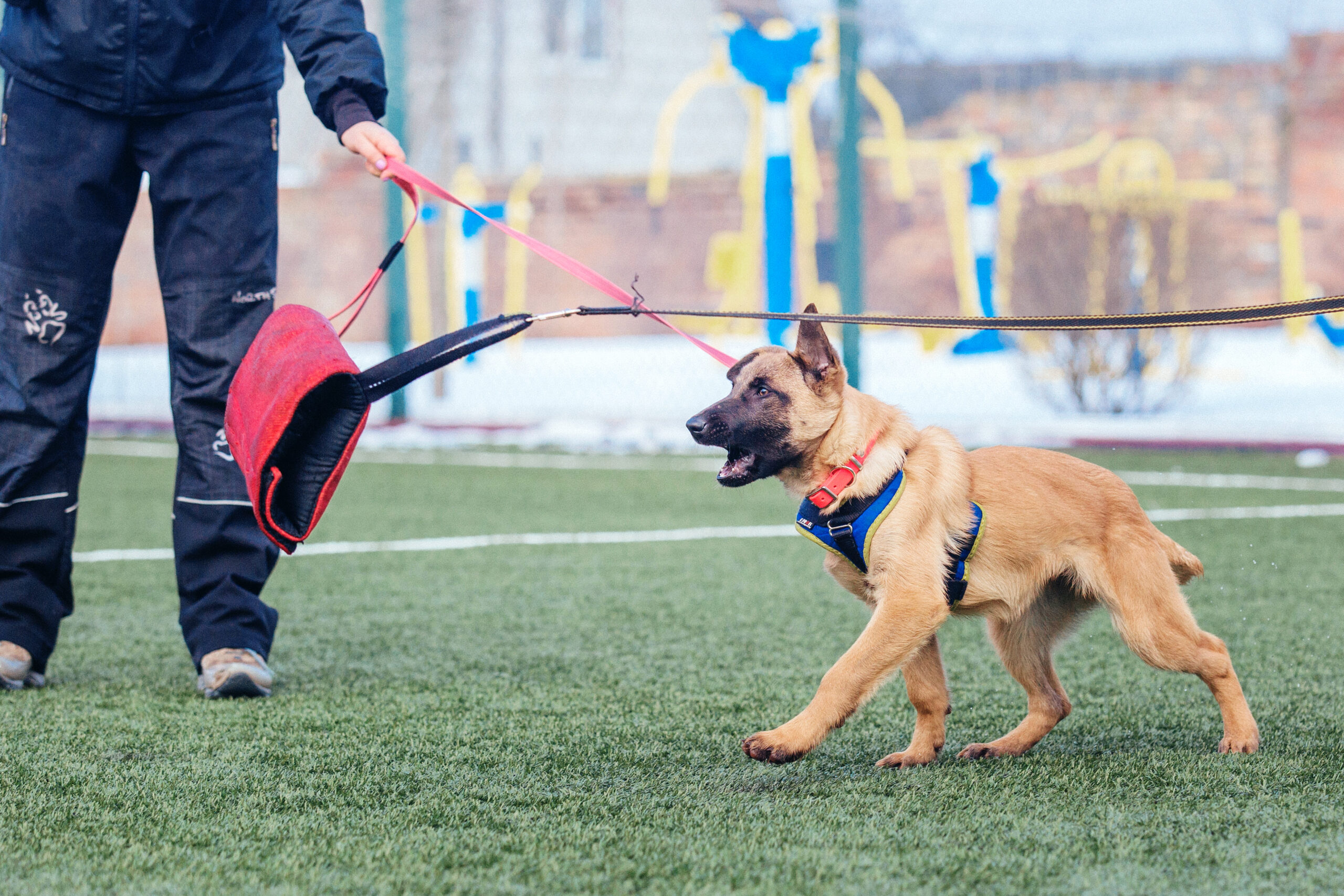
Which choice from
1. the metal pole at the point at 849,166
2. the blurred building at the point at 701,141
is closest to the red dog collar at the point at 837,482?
the metal pole at the point at 849,166

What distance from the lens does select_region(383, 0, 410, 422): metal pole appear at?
9.77 metres

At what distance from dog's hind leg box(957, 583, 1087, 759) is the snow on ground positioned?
18.7 feet

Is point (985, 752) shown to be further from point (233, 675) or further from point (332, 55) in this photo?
point (332, 55)

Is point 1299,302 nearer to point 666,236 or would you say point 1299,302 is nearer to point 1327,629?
point 1327,629

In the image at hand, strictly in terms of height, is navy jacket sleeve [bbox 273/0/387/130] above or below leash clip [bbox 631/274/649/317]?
above

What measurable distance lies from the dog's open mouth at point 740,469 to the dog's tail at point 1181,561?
31.8 inches

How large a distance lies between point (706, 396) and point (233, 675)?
835cm

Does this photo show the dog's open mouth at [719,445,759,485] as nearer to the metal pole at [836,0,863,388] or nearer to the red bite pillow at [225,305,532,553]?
the red bite pillow at [225,305,532,553]

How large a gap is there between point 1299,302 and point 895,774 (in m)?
1.10

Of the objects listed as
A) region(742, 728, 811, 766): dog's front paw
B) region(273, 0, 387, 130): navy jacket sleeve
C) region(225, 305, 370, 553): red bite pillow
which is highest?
region(273, 0, 387, 130): navy jacket sleeve

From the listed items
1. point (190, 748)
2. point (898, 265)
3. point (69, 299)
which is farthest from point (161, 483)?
point (898, 265)

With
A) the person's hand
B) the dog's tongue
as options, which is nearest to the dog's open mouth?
the dog's tongue

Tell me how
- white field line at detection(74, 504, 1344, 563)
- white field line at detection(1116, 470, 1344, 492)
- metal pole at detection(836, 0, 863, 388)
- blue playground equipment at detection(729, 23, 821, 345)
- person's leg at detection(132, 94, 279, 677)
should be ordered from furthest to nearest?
blue playground equipment at detection(729, 23, 821, 345) < metal pole at detection(836, 0, 863, 388) < white field line at detection(1116, 470, 1344, 492) < white field line at detection(74, 504, 1344, 563) < person's leg at detection(132, 94, 279, 677)

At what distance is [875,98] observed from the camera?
1066cm
